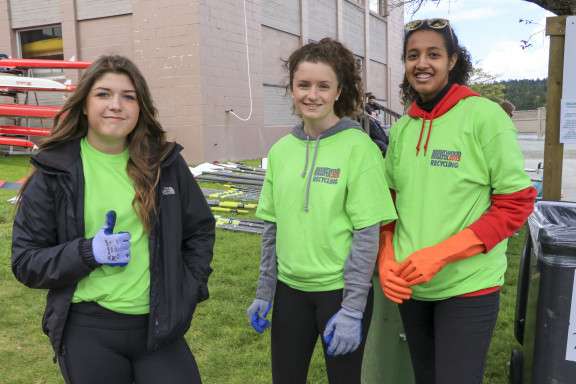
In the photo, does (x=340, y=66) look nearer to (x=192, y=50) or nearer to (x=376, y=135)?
(x=376, y=135)

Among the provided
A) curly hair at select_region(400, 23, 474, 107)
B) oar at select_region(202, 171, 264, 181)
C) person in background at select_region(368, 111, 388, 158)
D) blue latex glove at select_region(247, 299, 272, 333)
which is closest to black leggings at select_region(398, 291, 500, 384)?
blue latex glove at select_region(247, 299, 272, 333)

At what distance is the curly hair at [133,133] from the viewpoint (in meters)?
1.92

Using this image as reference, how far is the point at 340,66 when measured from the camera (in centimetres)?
215

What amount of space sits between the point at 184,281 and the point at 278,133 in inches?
593

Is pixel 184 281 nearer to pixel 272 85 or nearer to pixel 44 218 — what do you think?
pixel 44 218

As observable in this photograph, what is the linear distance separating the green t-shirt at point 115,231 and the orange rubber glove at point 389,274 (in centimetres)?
95

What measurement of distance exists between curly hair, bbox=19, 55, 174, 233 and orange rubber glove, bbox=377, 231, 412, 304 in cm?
95

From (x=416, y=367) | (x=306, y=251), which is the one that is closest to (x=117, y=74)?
(x=306, y=251)

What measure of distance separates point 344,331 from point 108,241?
0.96 meters

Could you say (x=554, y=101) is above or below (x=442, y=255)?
above

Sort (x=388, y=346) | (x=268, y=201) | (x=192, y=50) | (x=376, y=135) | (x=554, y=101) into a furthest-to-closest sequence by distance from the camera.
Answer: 1. (x=192, y=50)
2. (x=376, y=135)
3. (x=554, y=101)
4. (x=388, y=346)
5. (x=268, y=201)

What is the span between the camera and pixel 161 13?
1343 centimetres

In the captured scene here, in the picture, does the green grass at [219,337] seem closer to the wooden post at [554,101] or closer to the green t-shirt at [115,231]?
the wooden post at [554,101]

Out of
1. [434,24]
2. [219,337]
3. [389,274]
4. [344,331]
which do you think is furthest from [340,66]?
[219,337]
